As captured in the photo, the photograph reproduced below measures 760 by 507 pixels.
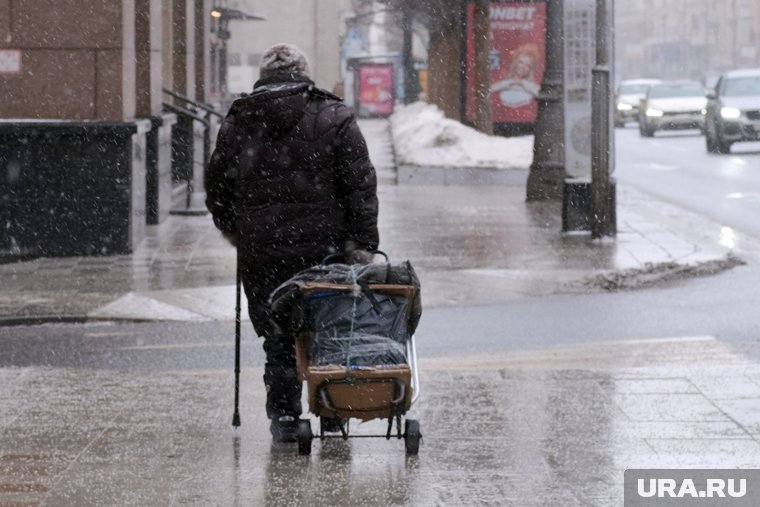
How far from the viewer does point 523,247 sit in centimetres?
1547

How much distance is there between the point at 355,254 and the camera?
6688 mm

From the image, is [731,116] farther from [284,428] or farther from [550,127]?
[284,428]

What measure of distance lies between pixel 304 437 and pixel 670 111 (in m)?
38.8

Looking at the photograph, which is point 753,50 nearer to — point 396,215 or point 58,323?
point 396,215

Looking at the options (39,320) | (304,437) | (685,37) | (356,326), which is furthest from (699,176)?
(685,37)

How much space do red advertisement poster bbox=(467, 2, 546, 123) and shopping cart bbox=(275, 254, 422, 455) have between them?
1236 inches

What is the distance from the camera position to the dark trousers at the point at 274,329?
6703mm

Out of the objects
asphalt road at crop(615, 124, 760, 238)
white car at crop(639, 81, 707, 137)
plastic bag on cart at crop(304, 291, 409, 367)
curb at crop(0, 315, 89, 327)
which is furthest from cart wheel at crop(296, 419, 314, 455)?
white car at crop(639, 81, 707, 137)

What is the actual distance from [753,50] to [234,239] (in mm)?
98171

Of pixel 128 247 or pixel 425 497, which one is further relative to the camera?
pixel 128 247

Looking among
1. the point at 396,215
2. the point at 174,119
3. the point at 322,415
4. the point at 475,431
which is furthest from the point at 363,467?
the point at 174,119

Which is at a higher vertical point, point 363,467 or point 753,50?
point 753,50

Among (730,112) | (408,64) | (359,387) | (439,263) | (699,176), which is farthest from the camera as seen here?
(408,64)

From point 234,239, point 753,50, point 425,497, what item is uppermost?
point 753,50
